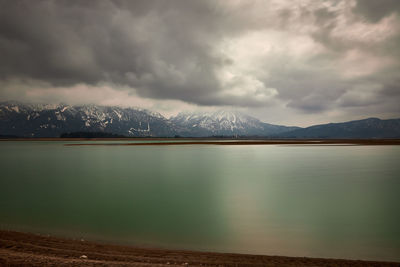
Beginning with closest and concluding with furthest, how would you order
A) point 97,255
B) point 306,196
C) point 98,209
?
point 97,255, point 98,209, point 306,196

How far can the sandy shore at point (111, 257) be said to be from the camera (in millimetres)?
7367

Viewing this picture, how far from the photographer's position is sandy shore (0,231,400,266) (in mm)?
7367

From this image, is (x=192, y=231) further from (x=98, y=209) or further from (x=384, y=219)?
(x=384, y=219)

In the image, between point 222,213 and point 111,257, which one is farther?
point 222,213

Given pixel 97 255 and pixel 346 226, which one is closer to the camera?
pixel 97 255

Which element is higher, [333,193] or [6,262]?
[6,262]

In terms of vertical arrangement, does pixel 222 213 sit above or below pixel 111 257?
below

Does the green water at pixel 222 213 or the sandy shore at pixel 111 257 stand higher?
the sandy shore at pixel 111 257

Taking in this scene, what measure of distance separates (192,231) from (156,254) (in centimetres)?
385

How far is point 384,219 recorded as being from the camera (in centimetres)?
1430

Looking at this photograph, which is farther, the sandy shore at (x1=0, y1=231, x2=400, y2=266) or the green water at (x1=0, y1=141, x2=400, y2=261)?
the green water at (x1=0, y1=141, x2=400, y2=261)

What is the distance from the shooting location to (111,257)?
824 centimetres

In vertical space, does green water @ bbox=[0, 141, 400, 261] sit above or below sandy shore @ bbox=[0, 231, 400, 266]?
below

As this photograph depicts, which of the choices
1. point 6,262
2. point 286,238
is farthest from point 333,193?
point 6,262
